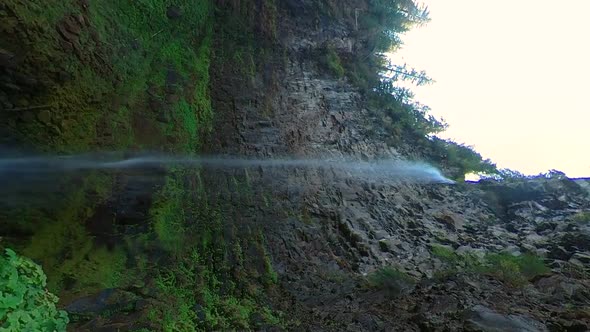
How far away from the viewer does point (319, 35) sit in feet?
36.6

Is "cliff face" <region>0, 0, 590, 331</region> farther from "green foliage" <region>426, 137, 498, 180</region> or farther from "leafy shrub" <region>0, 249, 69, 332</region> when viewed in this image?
"green foliage" <region>426, 137, 498, 180</region>


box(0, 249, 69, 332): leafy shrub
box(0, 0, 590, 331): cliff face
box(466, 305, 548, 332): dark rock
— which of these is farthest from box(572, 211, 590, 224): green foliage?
box(0, 249, 69, 332): leafy shrub

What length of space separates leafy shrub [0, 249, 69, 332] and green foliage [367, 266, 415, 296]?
13.6 feet

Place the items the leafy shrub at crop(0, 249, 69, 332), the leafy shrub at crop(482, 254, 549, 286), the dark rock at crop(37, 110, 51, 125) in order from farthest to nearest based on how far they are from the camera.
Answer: the leafy shrub at crop(482, 254, 549, 286)
the dark rock at crop(37, 110, 51, 125)
the leafy shrub at crop(0, 249, 69, 332)

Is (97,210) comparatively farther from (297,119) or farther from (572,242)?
(572,242)

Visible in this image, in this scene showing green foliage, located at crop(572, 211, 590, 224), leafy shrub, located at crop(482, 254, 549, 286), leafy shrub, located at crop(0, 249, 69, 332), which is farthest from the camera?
green foliage, located at crop(572, 211, 590, 224)

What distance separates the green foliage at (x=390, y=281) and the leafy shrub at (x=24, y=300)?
4.15 meters

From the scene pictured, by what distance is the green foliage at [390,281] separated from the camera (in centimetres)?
619

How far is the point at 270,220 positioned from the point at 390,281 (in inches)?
86.9

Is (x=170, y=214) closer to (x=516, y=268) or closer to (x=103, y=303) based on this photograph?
(x=103, y=303)

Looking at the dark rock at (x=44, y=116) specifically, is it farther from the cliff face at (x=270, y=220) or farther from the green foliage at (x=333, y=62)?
the green foliage at (x=333, y=62)

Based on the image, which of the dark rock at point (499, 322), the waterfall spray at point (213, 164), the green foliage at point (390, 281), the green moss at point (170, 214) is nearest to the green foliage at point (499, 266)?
the green foliage at point (390, 281)

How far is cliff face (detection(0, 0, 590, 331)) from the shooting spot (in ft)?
17.2

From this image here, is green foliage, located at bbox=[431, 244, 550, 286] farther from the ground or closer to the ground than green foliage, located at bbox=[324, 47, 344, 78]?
closer to the ground
